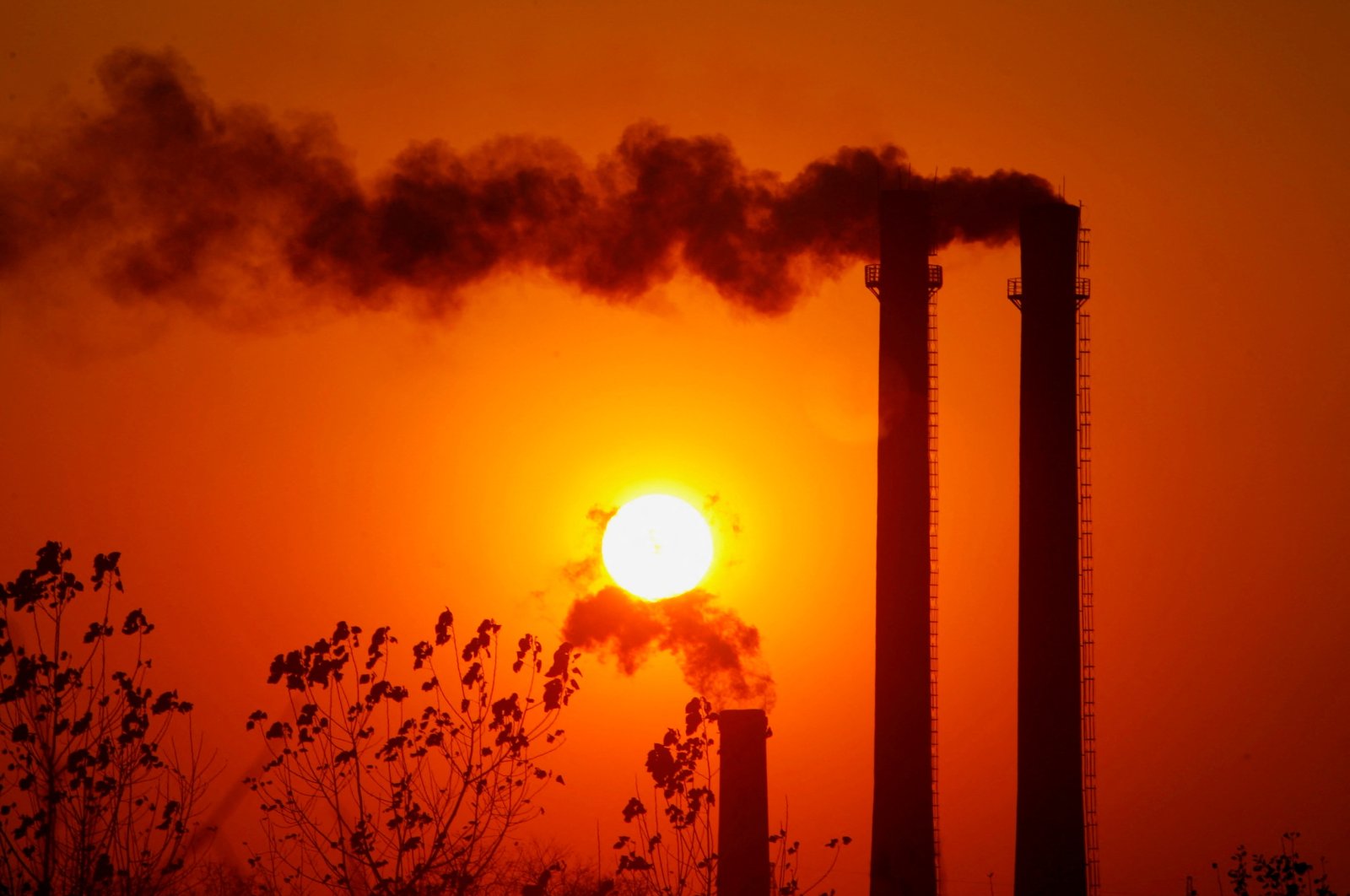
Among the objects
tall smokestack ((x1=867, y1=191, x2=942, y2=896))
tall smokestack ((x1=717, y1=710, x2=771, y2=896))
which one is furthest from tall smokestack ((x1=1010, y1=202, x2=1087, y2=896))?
tall smokestack ((x1=717, y1=710, x2=771, y2=896))

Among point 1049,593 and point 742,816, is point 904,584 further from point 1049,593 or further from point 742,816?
point 742,816

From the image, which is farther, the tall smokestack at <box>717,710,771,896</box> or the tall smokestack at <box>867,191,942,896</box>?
the tall smokestack at <box>867,191,942,896</box>

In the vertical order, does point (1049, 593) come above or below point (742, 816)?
above

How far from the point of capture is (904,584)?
31.1 m

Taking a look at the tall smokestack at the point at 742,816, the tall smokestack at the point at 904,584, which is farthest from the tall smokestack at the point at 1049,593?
the tall smokestack at the point at 742,816

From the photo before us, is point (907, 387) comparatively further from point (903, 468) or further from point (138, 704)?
point (138, 704)

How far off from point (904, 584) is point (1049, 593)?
235 cm

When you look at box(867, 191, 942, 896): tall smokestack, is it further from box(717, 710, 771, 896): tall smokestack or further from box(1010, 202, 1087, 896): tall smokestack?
box(717, 710, 771, 896): tall smokestack

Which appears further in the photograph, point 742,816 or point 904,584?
point 904,584

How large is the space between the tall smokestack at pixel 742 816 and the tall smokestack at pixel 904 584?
10.4 metres

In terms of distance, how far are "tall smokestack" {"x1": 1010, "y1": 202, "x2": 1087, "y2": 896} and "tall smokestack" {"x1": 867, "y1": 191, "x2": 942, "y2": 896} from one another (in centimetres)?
155

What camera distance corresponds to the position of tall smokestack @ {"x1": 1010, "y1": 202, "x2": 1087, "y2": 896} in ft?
99.0

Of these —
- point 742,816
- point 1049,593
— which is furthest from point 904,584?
point 742,816

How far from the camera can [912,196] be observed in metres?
32.1
